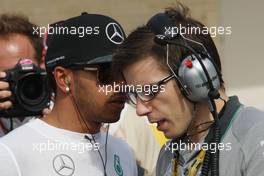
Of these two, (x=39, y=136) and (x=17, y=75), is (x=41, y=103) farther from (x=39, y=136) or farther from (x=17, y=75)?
(x=39, y=136)

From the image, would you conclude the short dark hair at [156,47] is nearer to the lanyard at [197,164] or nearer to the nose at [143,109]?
the nose at [143,109]

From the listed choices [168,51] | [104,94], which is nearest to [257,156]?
[168,51]

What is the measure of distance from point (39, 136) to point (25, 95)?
0.40 metres

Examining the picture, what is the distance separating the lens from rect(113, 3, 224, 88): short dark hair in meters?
1.91

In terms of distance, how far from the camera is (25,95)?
2.59 meters

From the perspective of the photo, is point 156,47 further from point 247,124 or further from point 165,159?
point 165,159

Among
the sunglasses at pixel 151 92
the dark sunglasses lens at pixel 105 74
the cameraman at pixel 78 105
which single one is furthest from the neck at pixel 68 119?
the sunglasses at pixel 151 92

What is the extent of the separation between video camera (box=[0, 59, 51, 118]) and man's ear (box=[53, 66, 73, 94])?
247 millimetres

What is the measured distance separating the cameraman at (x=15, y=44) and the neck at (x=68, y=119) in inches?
16.6

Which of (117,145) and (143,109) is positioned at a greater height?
(143,109)

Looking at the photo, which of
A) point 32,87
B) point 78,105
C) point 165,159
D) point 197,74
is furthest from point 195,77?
point 32,87

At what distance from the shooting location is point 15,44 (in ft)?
9.22

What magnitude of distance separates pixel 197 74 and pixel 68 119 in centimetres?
64

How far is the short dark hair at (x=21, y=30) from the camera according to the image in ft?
9.43
